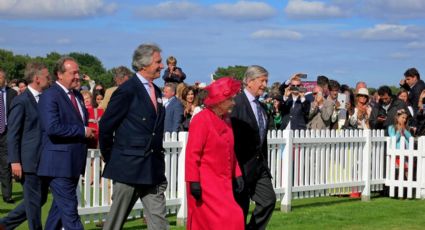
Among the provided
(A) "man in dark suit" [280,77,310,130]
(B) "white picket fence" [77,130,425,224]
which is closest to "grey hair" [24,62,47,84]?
(B) "white picket fence" [77,130,425,224]

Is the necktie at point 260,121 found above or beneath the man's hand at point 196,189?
above

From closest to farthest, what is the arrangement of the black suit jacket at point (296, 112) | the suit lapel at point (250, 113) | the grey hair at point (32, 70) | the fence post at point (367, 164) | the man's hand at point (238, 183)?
the man's hand at point (238, 183), the suit lapel at point (250, 113), the grey hair at point (32, 70), the black suit jacket at point (296, 112), the fence post at point (367, 164)

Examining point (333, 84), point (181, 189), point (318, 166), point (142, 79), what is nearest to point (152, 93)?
point (142, 79)

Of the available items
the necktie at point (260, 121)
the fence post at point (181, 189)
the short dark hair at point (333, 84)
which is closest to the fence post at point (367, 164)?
the short dark hair at point (333, 84)

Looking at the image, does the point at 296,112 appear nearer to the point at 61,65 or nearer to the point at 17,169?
the point at 17,169

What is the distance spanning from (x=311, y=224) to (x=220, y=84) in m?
5.19

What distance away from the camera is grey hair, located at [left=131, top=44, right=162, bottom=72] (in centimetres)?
824

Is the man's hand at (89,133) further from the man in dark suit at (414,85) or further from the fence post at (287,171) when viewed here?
the man in dark suit at (414,85)

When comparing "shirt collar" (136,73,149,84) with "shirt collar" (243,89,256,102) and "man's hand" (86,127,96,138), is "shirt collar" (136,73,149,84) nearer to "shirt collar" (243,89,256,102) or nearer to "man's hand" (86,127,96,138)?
"man's hand" (86,127,96,138)

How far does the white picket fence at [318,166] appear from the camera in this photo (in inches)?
492

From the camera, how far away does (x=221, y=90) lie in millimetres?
8164

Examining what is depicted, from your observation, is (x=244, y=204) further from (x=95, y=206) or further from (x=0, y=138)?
(x=0, y=138)

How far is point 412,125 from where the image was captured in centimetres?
1788

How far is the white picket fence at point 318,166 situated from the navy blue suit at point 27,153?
6.32ft
